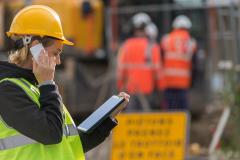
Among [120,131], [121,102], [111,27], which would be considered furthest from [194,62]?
[121,102]

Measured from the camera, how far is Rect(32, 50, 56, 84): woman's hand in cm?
377

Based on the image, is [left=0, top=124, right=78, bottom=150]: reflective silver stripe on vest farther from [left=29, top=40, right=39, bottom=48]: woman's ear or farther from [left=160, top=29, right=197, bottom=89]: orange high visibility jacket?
[left=160, top=29, right=197, bottom=89]: orange high visibility jacket

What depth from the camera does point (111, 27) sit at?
48.4ft

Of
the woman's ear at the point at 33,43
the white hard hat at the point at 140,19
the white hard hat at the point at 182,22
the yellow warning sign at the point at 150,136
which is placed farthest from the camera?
the white hard hat at the point at 182,22

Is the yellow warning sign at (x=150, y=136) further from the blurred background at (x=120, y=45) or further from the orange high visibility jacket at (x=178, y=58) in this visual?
the orange high visibility jacket at (x=178, y=58)

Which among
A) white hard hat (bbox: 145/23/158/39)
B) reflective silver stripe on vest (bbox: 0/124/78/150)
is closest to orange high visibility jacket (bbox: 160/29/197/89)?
white hard hat (bbox: 145/23/158/39)

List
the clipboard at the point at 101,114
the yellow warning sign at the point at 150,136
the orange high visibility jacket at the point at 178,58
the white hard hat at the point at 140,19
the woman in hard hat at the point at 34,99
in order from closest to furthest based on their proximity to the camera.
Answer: the woman in hard hat at the point at 34,99 → the clipboard at the point at 101,114 → the yellow warning sign at the point at 150,136 → the orange high visibility jacket at the point at 178,58 → the white hard hat at the point at 140,19

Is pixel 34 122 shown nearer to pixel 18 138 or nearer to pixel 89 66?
pixel 18 138

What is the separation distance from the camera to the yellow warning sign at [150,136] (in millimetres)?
8367

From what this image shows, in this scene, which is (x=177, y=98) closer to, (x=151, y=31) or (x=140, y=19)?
(x=151, y=31)

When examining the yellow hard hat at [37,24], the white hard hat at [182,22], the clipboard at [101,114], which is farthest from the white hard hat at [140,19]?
the yellow hard hat at [37,24]

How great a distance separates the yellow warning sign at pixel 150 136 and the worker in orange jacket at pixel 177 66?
4.08 metres

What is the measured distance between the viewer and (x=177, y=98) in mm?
12641

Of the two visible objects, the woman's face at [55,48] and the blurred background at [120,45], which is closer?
the woman's face at [55,48]
